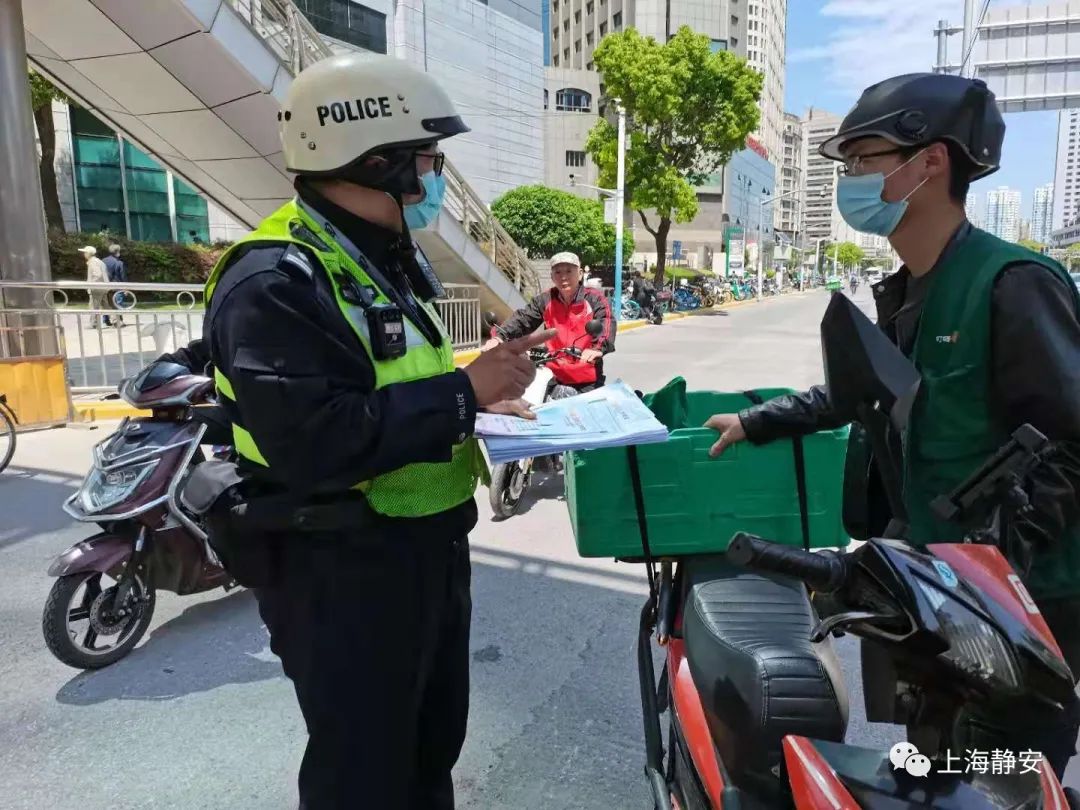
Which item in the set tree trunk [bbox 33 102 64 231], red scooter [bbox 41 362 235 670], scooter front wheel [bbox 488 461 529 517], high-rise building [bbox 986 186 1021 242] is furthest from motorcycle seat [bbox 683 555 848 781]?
high-rise building [bbox 986 186 1021 242]

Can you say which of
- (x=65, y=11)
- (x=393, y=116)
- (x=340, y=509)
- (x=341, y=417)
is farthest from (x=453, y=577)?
(x=65, y=11)

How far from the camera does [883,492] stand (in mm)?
1920

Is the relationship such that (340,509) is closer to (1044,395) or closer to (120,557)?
(1044,395)

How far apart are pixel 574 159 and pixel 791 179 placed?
78606mm

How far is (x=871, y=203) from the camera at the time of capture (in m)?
1.77

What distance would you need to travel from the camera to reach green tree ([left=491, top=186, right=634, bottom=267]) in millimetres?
30938

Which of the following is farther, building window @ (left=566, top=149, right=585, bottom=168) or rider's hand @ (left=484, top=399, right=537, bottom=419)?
building window @ (left=566, top=149, right=585, bottom=168)

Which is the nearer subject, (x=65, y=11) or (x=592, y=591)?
(x=592, y=591)

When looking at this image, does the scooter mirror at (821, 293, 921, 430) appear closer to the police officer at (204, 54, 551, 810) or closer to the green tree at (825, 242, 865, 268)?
the police officer at (204, 54, 551, 810)

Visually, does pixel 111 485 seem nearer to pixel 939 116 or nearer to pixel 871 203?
pixel 871 203

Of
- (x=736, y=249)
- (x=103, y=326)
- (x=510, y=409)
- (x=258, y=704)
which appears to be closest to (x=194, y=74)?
(x=103, y=326)

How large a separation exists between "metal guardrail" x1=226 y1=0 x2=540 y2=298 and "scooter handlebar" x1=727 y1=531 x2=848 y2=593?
4.33 m

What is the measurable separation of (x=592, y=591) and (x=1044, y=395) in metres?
2.91

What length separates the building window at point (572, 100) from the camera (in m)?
64.1
